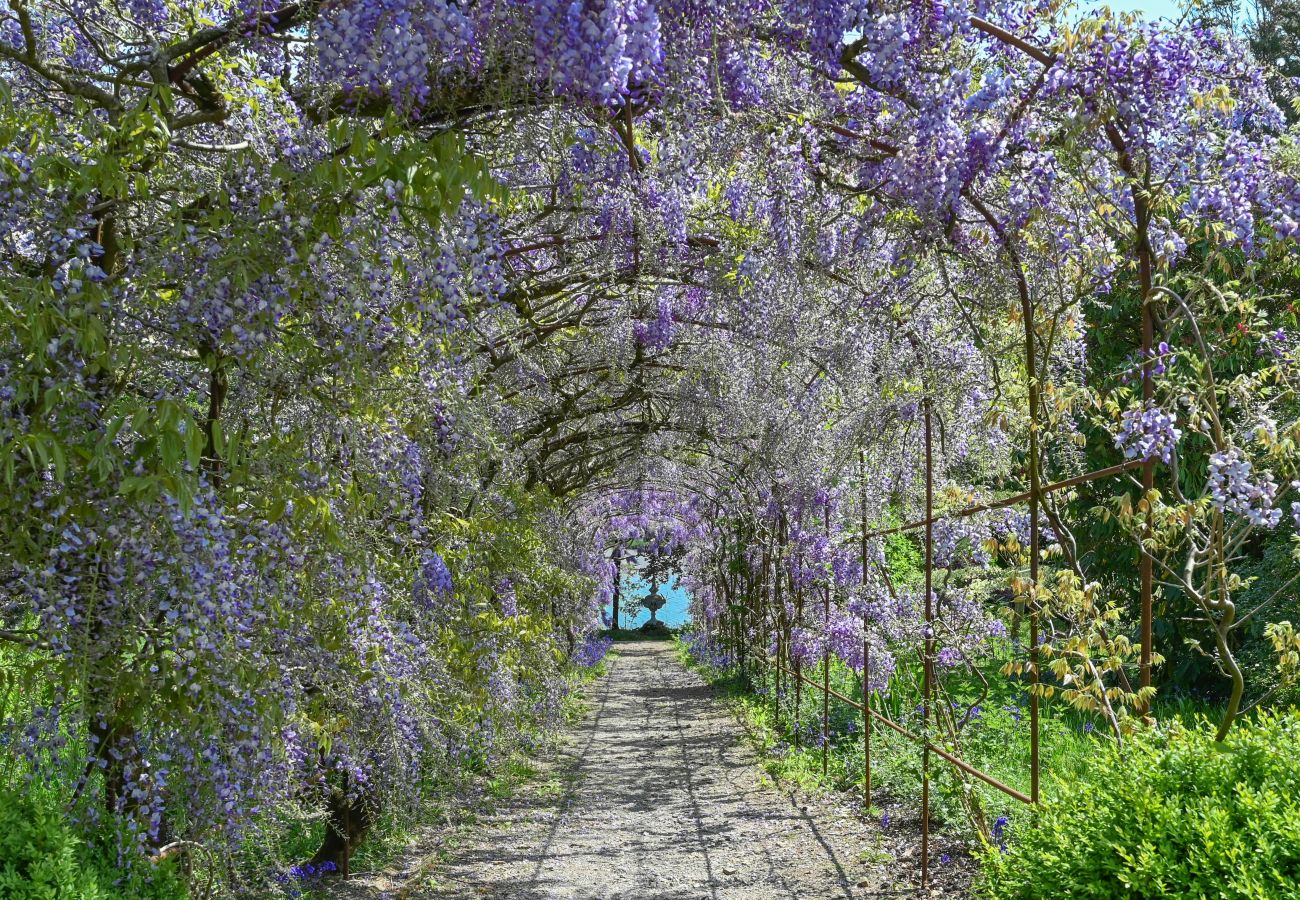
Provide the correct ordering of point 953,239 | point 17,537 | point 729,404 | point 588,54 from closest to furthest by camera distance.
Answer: point 588,54 → point 17,537 → point 953,239 → point 729,404

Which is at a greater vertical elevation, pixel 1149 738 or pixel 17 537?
pixel 17 537

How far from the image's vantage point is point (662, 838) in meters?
6.32

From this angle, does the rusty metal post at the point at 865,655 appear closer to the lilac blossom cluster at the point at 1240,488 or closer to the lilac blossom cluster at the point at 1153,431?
the lilac blossom cluster at the point at 1153,431

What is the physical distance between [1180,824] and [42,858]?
2.47m

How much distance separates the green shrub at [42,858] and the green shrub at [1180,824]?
7.52 ft

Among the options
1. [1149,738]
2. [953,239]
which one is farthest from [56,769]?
[953,239]

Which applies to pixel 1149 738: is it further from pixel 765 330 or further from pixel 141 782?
pixel 765 330

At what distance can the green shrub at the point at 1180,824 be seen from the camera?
2.21 meters

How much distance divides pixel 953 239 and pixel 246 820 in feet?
9.59

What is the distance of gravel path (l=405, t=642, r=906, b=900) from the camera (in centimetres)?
519

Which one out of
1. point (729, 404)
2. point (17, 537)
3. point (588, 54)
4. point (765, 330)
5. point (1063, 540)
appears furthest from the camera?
point (729, 404)

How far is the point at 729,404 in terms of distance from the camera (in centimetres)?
823

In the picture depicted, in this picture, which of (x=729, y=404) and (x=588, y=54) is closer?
(x=588, y=54)

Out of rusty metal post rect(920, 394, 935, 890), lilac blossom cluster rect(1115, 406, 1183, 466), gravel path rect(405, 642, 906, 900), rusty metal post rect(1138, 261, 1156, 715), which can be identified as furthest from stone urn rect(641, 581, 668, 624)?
lilac blossom cluster rect(1115, 406, 1183, 466)
